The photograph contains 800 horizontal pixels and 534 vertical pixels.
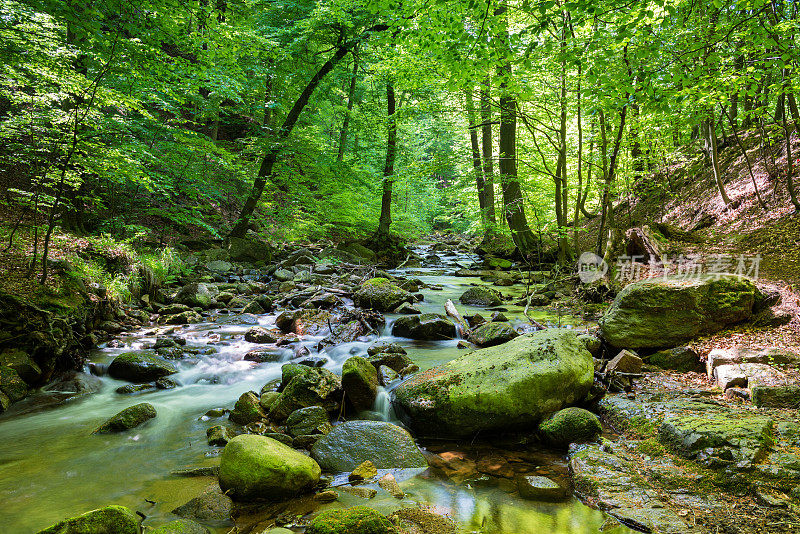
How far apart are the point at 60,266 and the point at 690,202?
14323mm

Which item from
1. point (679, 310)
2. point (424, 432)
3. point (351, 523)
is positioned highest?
point (679, 310)

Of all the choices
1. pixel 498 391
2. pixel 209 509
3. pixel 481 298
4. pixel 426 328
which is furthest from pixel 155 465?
pixel 481 298

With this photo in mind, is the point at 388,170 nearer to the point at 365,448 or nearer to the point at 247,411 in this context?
the point at 247,411

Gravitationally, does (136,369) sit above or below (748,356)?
below

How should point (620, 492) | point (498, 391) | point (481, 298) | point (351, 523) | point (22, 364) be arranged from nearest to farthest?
point (351, 523) → point (620, 492) → point (498, 391) → point (22, 364) → point (481, 298)

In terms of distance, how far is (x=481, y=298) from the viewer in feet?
30.9

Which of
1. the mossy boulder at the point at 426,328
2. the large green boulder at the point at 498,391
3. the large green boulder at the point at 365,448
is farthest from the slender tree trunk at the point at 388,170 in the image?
the large green boulder at the point at 365,448

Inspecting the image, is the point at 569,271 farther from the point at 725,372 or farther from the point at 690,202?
the point at 725,372

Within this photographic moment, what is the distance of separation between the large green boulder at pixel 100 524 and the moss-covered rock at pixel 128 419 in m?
2.14

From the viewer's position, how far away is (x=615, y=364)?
16.2 feet

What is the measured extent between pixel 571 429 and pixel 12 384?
6.10 metres

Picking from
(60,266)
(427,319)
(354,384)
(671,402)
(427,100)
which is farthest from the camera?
(427,100)

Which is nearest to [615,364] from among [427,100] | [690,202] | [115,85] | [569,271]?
[569,271]

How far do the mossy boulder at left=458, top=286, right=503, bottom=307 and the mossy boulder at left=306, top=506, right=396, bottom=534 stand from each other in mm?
7140
